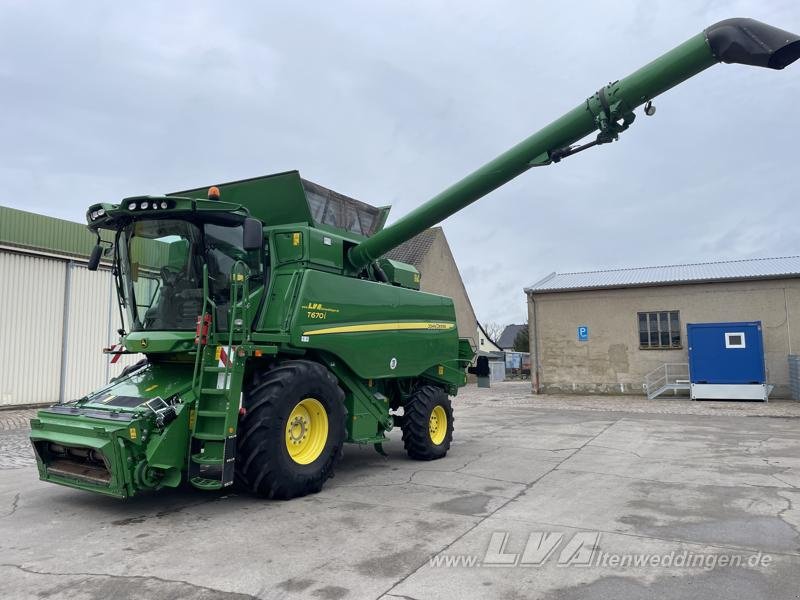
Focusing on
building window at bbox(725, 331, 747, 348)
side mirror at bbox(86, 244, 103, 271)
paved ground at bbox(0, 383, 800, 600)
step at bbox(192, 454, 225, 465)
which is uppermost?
side mirror at bbox(86, 244, 103, 271)

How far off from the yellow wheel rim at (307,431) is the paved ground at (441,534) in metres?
0.49

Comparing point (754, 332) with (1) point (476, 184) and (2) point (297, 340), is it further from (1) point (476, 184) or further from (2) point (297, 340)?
(2) point (297, 340)

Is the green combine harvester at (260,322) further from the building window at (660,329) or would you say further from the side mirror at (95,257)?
the building window at (660,329)

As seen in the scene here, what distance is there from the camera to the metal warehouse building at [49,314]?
43.7 ft

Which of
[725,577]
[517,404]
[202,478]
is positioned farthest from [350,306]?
[517,404]

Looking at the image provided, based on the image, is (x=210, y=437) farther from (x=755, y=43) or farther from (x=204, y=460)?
(x=755, y=43)

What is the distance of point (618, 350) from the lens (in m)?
20.9

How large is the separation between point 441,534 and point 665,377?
1746 centimetres

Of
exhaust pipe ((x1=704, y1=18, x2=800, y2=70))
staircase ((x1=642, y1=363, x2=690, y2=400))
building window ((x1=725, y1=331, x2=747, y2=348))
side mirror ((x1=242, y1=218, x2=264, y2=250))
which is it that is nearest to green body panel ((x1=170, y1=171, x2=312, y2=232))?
side mirror ((x1=242, y1=218, x2=264, y2=250))

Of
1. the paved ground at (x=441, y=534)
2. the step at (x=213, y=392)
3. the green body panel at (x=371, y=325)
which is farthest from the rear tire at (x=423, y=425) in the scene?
the step at (x=213, y=392)

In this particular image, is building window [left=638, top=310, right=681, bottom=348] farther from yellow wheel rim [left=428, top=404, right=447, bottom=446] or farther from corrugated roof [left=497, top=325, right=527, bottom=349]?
corrugated roof [left=497, top=325, right=527, bottom=349]

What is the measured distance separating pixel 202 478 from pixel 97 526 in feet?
2.92

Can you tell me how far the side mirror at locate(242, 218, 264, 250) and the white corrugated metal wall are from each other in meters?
10.1

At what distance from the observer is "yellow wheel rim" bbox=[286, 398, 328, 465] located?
5844 mm
